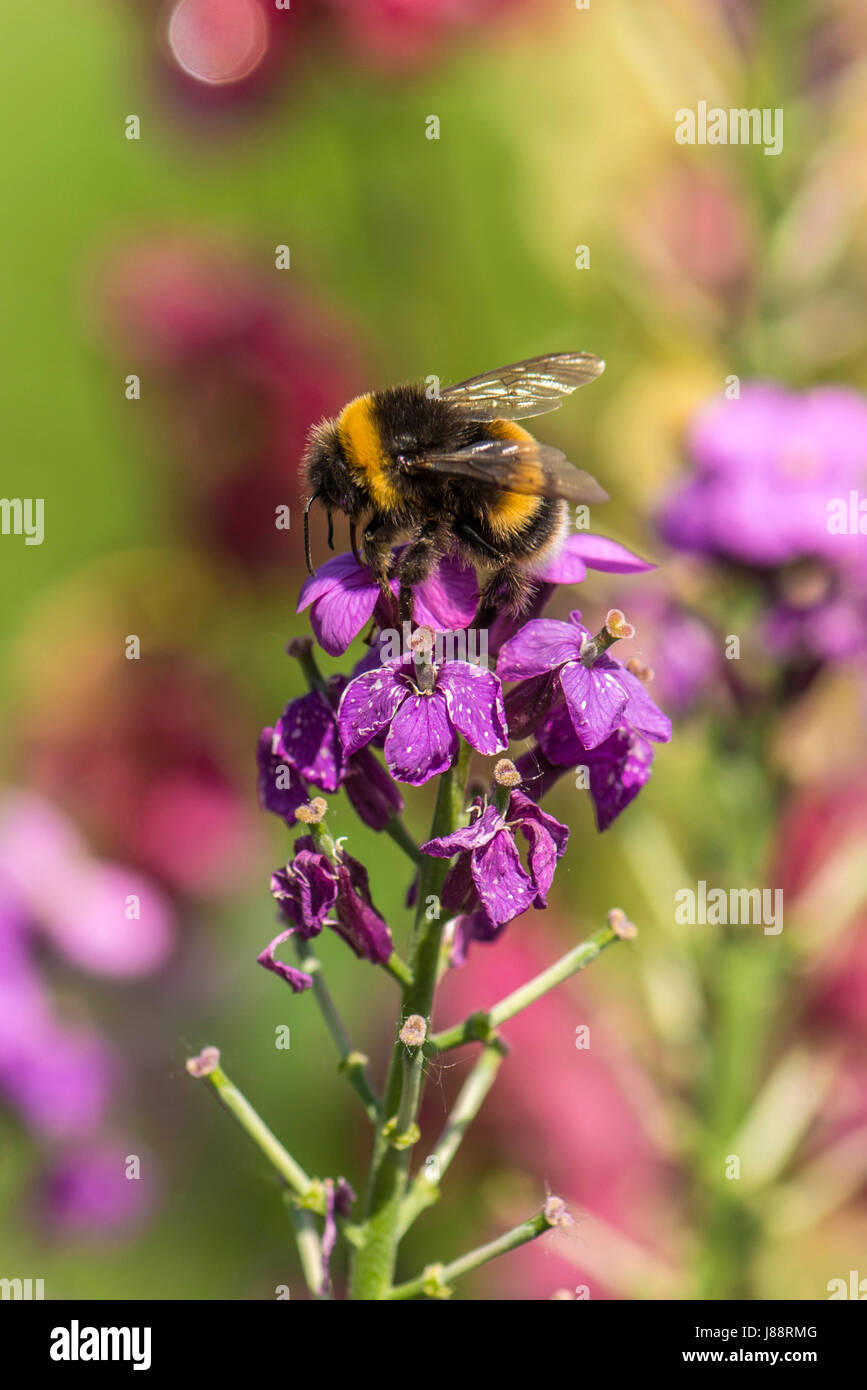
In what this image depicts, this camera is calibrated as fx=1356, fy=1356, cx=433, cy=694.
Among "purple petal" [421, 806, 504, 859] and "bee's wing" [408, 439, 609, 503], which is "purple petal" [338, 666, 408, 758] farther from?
"bee's wing" [408, 439, 609, 503]

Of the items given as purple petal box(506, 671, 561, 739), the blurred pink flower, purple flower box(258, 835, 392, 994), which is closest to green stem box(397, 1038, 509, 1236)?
purple flower box(258, 835, 392, 994)

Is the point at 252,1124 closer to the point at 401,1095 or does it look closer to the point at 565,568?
the point at 401,1095

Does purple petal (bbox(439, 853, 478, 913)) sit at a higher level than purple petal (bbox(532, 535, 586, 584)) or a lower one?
lower

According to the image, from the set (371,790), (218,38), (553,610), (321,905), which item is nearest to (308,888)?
(321,905)

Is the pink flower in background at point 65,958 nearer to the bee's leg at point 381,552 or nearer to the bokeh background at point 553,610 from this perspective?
the bokeh background at point 553,610

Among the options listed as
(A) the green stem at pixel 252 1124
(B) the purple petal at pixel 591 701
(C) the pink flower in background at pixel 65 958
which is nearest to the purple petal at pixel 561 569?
(B) the purple petal at pixel 591 701

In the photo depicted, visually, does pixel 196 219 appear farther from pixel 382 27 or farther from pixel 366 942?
pixel 366 942
